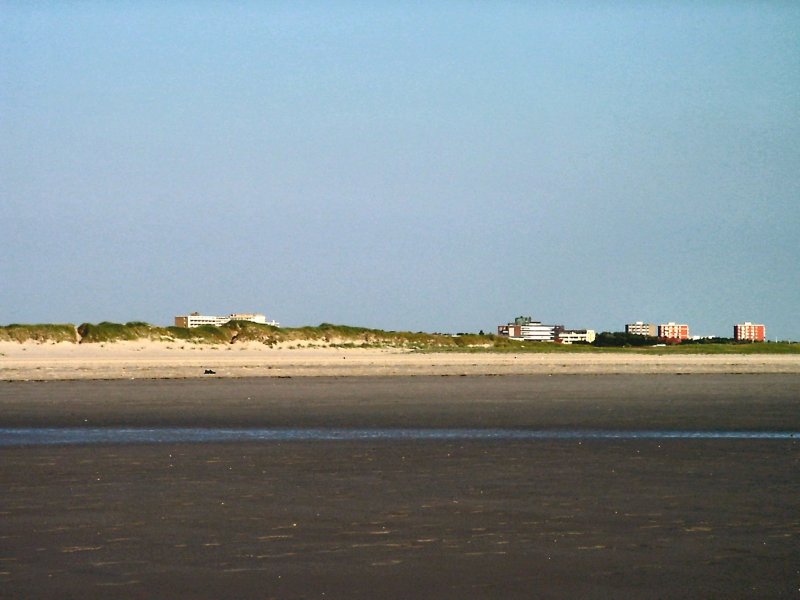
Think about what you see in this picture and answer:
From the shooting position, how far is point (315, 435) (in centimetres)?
1820

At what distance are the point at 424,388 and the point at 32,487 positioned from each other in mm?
19585

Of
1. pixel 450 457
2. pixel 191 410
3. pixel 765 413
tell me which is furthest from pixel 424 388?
pixel 450 457

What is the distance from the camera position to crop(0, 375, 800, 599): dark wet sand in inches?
302

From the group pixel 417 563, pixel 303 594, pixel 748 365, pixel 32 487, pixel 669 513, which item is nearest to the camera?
pixel 303 594

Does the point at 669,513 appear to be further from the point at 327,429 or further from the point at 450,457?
the point at 327,429

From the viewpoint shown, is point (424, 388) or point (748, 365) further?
point (748, 365)

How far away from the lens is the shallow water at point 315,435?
57.4ft

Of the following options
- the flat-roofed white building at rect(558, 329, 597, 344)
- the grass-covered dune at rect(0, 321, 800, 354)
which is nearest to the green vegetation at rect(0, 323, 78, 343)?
the grass-covered dune at rect(0, 321, 800, 354)

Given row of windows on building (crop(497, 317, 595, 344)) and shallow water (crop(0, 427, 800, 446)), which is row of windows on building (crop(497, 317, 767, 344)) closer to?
row of windows on building (crop(497, 317, 595, 344))

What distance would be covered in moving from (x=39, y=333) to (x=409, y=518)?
212 ft

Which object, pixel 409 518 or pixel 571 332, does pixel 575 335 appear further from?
pixel 409 518

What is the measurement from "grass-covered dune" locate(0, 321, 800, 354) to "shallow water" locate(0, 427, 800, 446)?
4534 centimetres

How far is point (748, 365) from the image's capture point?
45.4 m

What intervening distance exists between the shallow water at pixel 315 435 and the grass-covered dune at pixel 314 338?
45340 mm
